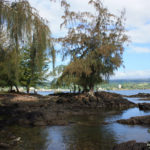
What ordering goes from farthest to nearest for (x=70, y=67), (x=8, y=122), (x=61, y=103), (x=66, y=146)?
(x=70, y=67) → (x=61, y=103) → (x=8, y=122) → (x=66, y=146)

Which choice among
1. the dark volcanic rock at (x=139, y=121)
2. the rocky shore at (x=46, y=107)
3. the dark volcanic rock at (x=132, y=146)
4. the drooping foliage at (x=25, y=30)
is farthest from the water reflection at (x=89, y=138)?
the drooping foliage at (x=25, y=30)

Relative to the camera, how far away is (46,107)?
2323 centimetres

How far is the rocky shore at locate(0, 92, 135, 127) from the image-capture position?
15.7m

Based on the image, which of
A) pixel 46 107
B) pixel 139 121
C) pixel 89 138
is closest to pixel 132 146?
pixel 89 138

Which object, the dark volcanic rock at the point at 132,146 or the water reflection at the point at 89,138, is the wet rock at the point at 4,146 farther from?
the dark volcanic rock at the point at 132,146

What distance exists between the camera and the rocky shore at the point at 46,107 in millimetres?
15742

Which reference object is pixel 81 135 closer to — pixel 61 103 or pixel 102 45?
pixel 61 103

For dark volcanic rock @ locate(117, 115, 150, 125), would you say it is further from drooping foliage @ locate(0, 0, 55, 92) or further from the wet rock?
drooping foliage @ locate(0, 0, 55, 92)

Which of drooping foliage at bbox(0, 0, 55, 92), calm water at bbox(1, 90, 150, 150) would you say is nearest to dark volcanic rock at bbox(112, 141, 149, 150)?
calm water at bbox(1, 90, 150, 150)

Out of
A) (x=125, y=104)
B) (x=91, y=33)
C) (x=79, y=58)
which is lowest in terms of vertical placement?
(x=125, y=104)

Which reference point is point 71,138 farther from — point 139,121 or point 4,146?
point 139,121

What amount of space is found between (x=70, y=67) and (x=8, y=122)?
660 inches

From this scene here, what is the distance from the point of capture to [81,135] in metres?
11.8

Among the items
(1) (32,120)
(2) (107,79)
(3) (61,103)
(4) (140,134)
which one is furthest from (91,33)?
(4) (140,134)
